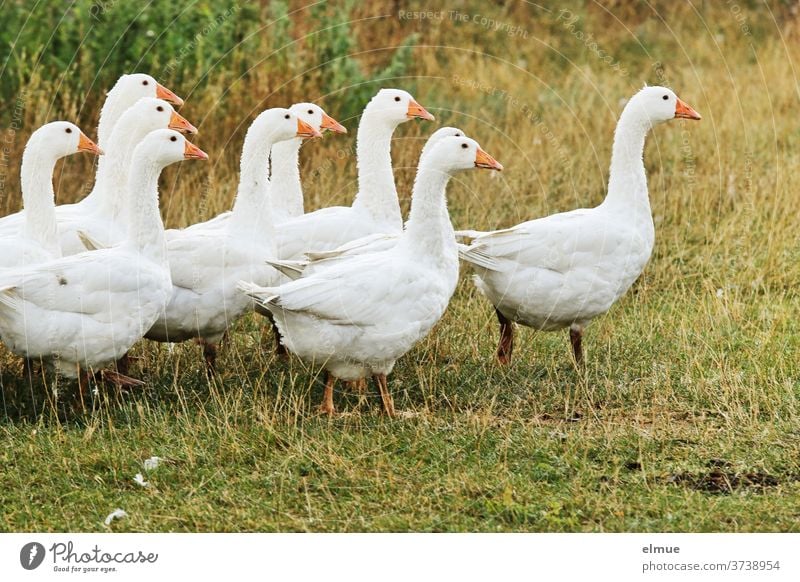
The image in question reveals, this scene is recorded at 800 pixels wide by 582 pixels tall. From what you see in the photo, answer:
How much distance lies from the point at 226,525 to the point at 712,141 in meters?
7.92

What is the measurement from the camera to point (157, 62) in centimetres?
1170

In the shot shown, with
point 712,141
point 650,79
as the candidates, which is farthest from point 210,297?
point 650,79

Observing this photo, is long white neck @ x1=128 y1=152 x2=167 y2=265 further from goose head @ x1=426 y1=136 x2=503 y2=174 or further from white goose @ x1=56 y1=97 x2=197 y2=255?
goose head @ x1=426 y1=136 x2=503 y2=174

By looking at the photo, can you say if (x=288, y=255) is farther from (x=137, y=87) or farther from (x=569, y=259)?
(x=569, y=259)

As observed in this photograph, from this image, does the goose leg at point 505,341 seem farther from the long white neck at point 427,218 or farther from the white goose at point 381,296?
the long white neck at point 427,218

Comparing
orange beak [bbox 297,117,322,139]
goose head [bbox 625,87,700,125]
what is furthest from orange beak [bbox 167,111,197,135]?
goose head [bbox 625,87,700,125]

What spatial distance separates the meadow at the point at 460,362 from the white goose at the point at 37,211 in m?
0.80

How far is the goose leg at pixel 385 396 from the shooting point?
7.02m

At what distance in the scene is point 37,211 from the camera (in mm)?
7316

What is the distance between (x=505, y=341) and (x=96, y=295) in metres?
2.71

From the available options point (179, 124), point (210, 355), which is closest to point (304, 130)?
point (179, 124)

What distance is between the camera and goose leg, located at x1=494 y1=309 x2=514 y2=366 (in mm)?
Answer: 8016

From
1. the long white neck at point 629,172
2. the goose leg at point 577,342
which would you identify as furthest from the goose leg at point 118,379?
the long white neck at point 629,172
